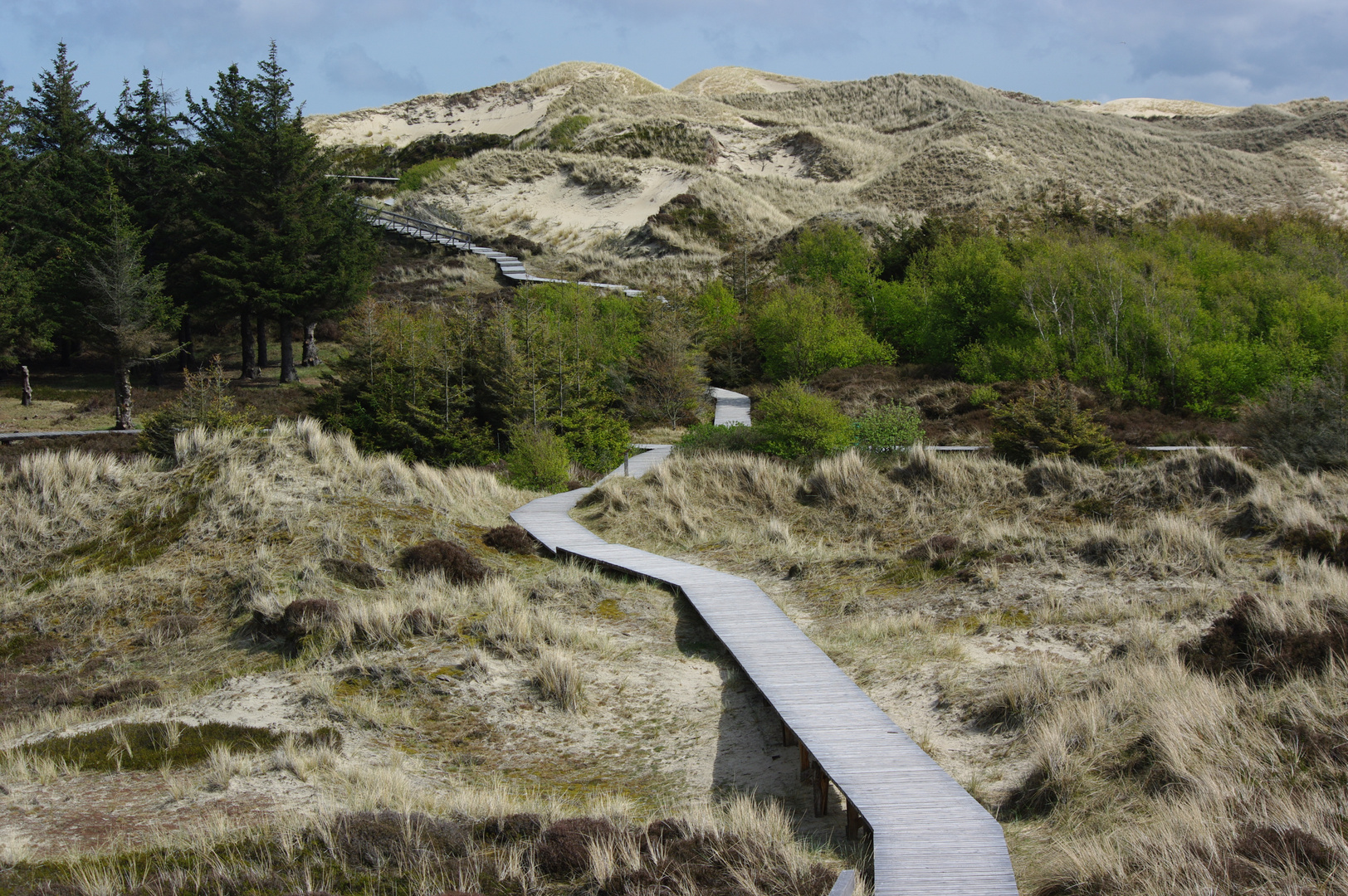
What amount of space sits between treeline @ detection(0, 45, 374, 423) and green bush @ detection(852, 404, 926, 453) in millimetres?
24649

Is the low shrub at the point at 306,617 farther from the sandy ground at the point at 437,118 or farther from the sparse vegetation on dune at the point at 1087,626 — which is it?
the sandy ground at the point at 437,118

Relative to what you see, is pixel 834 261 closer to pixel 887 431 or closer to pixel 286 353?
pixel 887 431

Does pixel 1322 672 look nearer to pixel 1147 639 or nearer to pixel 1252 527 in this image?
pixel 1147 639

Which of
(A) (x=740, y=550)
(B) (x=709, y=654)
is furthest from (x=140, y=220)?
(B) (x=709, y=654)

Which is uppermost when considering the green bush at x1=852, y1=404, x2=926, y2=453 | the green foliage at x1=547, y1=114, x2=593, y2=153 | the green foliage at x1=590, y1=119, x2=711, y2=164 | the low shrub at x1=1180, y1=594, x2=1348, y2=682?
the green foliage at x1=547, y1=114, x2=593, y2=153

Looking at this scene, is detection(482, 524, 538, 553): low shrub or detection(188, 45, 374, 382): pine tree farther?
detection(188, 45, 374, 382): pine tree

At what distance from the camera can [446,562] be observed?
14398 millimetres

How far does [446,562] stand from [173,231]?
32.8m

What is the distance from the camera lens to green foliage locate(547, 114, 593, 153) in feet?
283

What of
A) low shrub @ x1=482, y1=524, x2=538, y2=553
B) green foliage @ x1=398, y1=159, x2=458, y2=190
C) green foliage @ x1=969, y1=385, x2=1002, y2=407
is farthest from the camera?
green foliage @ x1=398, y1=159, x2=458, y2=190

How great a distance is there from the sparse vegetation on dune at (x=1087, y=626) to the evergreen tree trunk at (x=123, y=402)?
66.8ft

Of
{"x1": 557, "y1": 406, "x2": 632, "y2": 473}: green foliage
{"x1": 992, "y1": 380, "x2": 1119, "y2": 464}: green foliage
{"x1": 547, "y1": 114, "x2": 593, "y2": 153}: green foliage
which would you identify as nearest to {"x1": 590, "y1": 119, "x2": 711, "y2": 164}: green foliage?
{"x1": 547, "y1": 114, "x2": 593, "y2": 153}: green foliage

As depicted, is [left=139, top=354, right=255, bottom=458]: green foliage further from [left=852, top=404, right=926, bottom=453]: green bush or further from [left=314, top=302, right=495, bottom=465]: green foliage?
[left=852, top=404, right=926, bottom=453]: green bush

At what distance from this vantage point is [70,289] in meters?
35.6
